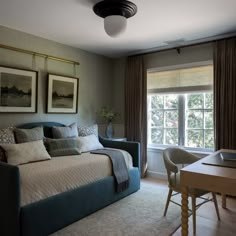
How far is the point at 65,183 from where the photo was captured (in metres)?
2.49

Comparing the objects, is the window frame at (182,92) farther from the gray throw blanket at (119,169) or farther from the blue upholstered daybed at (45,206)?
the blue upholstered daybed at (45,206)

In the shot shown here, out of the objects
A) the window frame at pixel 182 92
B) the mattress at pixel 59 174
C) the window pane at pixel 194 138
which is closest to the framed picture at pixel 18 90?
the mattress at pixel 59 174

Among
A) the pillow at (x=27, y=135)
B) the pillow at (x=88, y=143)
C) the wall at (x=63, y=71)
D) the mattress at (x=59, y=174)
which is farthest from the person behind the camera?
the pillow at (x=88, y=143)

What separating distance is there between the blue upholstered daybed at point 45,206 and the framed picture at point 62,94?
61.7 inches

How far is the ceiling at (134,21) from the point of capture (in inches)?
101

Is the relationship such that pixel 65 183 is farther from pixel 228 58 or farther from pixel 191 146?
pixel 228 58

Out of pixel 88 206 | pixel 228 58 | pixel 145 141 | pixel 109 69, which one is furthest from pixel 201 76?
pixel 88 206

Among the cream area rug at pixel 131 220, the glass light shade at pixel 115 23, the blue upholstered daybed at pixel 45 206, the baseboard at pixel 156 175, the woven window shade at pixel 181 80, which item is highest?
the glass light shade at pixel 115 23

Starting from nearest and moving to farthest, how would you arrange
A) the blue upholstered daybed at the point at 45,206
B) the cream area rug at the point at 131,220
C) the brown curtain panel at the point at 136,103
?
the blue upholstered daybed at the point at 45,206 < the cream area rug at the point at 131,220 < the brown curtain panel at the point at 136,103

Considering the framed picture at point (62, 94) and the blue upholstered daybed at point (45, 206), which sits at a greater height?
the framed picture at point (62, 94)

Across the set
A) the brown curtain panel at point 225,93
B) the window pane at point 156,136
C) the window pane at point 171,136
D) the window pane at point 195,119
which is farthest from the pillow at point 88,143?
the brown curtain panel at point 225,93

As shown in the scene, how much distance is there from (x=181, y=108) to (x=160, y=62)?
3.18 ft

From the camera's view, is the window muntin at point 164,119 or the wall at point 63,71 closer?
the wall at point 63,71

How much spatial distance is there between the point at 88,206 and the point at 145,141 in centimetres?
202
